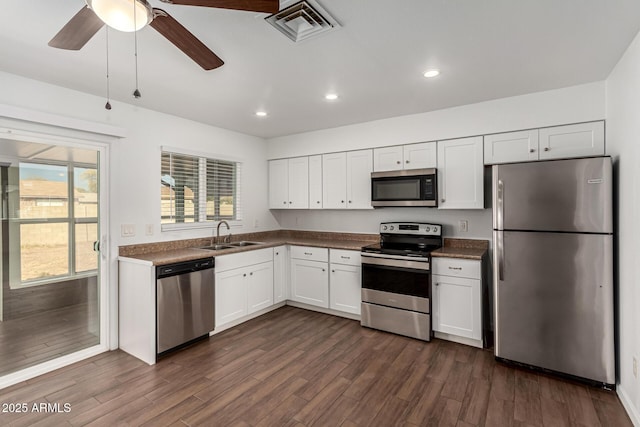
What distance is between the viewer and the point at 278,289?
429 centimetres

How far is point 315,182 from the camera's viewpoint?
4.51 m

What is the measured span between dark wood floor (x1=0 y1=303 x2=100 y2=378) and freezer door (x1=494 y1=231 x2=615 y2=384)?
377 centimetres

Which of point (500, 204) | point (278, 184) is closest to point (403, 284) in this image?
point (500, 204)

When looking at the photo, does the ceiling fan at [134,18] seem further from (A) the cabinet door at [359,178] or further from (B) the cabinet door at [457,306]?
(B) the cabinet door at [457,306]

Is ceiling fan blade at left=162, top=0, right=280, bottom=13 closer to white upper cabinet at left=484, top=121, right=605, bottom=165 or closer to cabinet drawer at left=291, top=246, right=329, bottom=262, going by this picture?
white upper cabinet at left=484, top=121, right=605, bottom=165

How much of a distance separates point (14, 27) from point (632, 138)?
3900 mm

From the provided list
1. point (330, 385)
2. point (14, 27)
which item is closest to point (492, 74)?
point (330, 385)

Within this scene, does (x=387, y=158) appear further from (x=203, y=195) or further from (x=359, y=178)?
(x=203, y=195)

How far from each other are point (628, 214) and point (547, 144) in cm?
105

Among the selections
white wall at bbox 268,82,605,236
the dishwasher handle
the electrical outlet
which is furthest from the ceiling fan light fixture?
white wall at bbox 268,82,605,236

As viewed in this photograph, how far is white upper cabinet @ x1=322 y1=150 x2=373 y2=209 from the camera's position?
13.4 ft

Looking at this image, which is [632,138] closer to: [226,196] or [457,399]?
[457,399]

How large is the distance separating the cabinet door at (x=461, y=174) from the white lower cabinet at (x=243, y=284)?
222cm

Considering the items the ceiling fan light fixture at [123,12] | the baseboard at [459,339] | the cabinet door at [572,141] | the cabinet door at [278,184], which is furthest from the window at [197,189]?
the cabinet door at [572,141]
